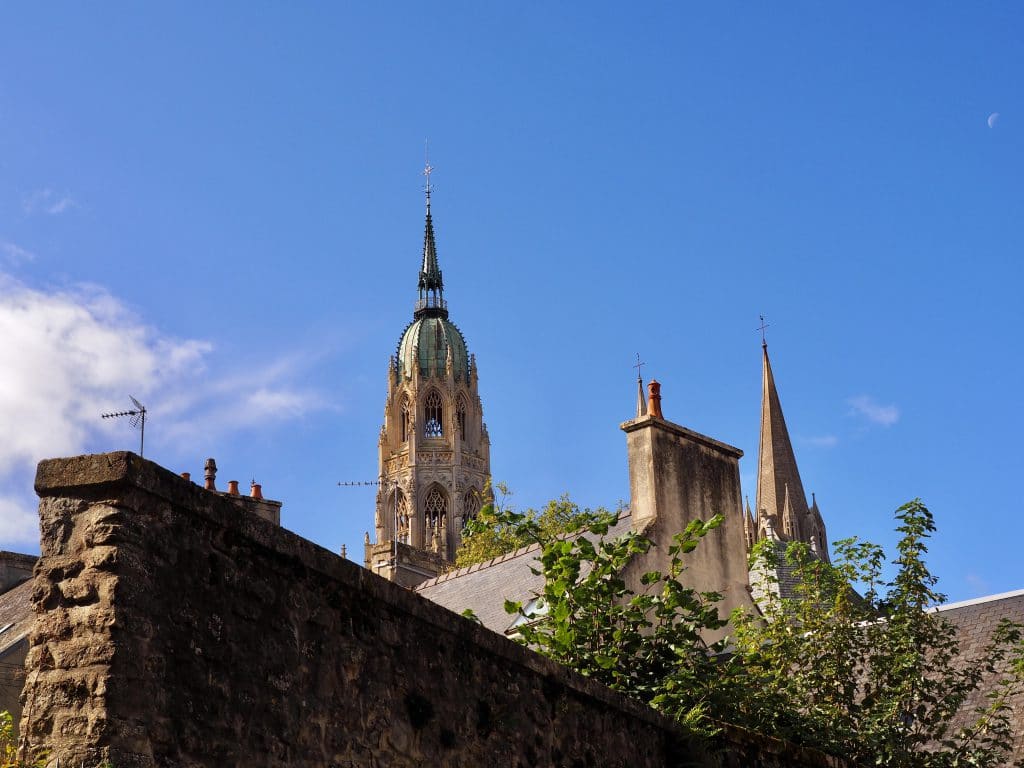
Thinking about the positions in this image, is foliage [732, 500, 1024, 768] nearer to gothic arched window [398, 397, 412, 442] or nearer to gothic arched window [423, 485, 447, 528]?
gothic arched window [423, 485, 447, 528]

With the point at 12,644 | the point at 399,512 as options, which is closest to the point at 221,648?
the point at 12,644

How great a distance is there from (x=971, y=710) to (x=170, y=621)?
42.7 ft

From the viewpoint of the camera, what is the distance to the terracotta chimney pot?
697 inches

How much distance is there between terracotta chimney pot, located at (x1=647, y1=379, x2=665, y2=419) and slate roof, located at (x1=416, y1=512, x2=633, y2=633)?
147cm

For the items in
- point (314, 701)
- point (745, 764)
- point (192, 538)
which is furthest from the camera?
point (745, 764)

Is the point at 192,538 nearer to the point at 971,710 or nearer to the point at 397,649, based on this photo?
the point at 397,649

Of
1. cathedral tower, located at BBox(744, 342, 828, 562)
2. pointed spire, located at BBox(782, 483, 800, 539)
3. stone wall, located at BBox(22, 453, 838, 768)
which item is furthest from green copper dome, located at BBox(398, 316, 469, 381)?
stone wall, located at BBox(22, 453, 838, 768)

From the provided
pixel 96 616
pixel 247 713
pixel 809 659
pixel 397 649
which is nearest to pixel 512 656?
pixel 397 649

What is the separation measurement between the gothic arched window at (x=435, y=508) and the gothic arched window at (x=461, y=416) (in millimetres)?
6129

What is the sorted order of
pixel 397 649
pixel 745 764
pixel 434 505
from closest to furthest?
1. pixel 397 649
2. pixel 745 764
3. pixel 434 505

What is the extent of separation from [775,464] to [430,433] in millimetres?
30927

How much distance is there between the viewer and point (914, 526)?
13.2 meters

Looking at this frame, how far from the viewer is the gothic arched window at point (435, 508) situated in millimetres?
118938

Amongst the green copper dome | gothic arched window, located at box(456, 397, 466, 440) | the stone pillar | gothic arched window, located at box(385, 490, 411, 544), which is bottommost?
the stone pillar
